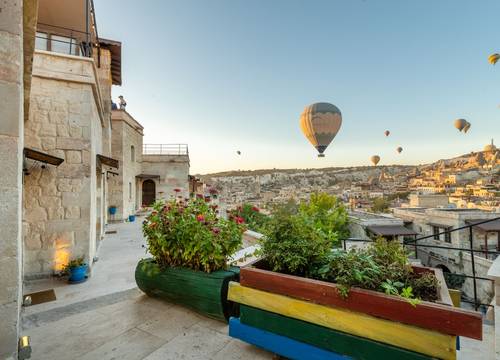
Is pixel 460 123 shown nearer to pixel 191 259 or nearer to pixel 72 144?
pixel 191 259

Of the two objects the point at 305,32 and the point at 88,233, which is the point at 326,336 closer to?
the point at 88,233

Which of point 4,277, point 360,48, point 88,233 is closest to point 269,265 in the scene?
point 4,277

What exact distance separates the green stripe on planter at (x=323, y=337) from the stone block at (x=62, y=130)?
4.84 m

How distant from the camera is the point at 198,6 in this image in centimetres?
897

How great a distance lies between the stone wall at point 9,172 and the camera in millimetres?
1644

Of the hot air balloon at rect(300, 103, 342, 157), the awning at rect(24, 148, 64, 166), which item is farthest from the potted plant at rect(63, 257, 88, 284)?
the hot air balloon at rect(300, 103, 342, 157)

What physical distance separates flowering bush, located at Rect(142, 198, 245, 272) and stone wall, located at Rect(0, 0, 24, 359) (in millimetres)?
1364

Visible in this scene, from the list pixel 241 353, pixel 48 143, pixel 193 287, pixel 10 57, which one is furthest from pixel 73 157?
pixel 241 353

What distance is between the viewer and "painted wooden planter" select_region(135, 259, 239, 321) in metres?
2.54

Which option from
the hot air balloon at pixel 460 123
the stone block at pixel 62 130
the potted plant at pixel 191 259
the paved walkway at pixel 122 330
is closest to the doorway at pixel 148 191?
the stone block at pixel 62 130

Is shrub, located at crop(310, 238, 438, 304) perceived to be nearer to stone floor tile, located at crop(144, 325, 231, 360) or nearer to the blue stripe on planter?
the blue stripe on planter

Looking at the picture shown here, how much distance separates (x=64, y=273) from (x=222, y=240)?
377 cm

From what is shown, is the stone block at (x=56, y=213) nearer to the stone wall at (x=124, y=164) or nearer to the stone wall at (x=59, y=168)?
the stone wall at (x=59, y=168)

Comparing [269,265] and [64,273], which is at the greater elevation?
[269,265]
